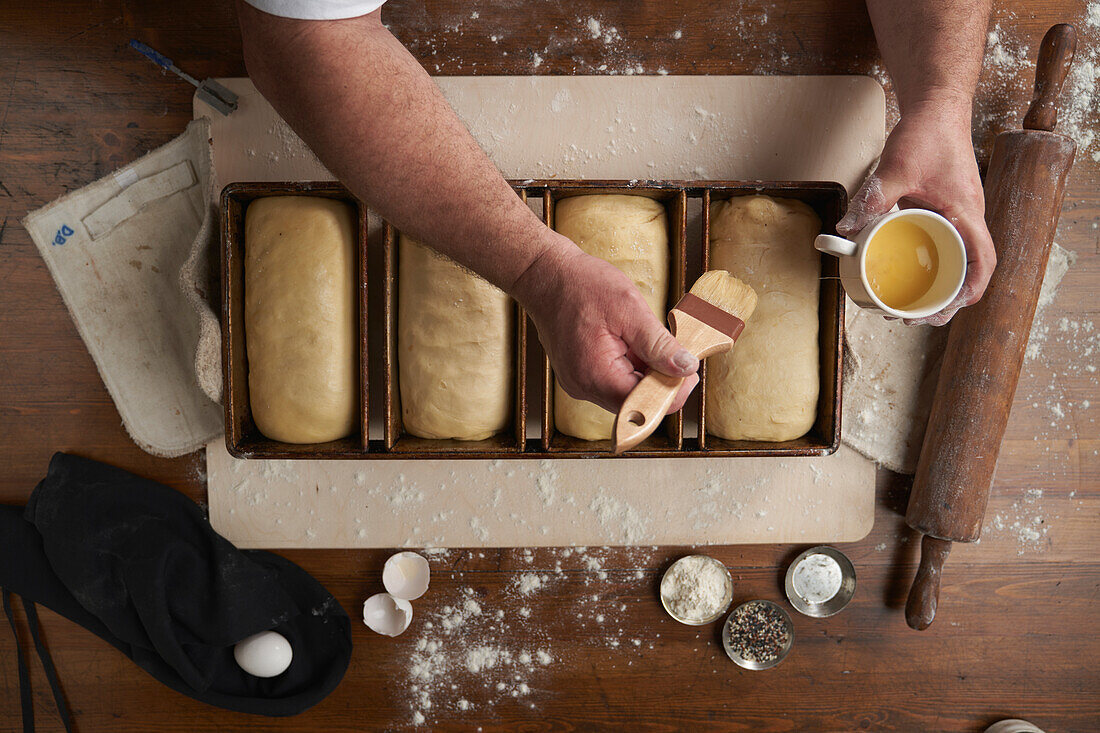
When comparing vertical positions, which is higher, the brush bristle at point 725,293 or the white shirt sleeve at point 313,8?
the white shirt sleeve at point 313,8

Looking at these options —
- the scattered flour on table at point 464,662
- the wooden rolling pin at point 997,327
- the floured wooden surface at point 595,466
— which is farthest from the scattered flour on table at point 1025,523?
the scattered flour on table at point 464,662

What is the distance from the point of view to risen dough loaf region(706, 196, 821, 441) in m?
1.16

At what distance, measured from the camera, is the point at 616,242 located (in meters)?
1.15

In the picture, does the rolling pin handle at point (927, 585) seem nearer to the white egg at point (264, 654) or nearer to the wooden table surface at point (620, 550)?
the wooden table surface at point (620, 550)

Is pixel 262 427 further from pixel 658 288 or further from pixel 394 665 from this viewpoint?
pixel 658 288

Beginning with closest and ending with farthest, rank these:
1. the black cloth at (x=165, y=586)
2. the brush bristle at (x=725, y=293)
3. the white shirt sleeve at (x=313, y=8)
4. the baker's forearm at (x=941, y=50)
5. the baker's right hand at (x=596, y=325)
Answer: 1. the white shirt sleeve at (x=313, y=8)
2. the baker's right hand at (x=596, y=325)
3. the brush bristle at (x=725, y=293)
4. the baker's forearm at (x=941, y=50)
5. the black cloth at (x=165, y=586)

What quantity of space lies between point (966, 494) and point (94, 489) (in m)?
1.72

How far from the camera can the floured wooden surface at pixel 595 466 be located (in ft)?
4.25

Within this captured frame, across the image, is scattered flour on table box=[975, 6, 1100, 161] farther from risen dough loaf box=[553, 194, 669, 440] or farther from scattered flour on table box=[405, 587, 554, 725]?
scattered flour on table box=[405, 587, 554, 725]

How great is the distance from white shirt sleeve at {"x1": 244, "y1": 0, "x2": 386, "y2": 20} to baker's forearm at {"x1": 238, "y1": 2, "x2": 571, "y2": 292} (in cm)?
1

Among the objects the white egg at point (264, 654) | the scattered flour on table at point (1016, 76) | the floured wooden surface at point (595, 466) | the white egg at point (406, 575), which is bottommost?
the white egg at point (264, 654)

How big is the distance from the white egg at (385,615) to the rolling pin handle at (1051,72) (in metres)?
1.54

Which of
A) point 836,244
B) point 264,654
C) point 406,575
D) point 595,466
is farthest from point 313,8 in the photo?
point 264,654

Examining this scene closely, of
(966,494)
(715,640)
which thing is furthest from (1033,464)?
Result: (715,640)
